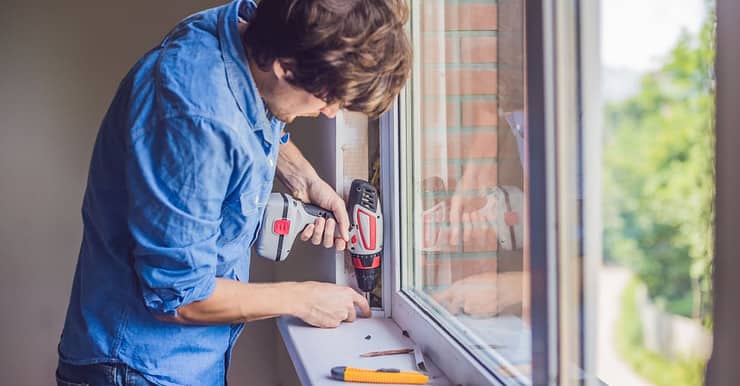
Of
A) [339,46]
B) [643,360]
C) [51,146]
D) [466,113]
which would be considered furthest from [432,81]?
[51,146]

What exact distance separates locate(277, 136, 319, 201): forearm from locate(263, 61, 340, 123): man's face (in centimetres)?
39

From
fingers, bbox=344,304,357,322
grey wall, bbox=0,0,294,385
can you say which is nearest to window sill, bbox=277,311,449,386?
fingers, bbox=344,304,357,322

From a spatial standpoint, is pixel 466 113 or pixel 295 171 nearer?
pixel 466 113

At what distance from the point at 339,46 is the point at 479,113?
0.91 ft

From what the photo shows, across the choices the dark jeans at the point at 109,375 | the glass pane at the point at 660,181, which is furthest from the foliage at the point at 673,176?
the dark jeans at the point at 109,375

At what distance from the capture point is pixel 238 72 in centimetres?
105

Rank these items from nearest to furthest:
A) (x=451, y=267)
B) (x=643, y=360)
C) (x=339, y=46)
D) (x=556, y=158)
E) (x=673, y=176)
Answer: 1. (x=673, y=176)
2. (x=643, y=360)
3. (x=556, y=158)
4. (x=339, y=46)
5. (x=451, y=267)

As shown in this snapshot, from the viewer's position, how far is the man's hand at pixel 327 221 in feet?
4.92

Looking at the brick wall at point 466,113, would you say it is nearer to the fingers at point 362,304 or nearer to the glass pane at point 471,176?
the glass pane at point 471,176

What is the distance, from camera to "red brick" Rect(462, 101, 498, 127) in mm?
1033

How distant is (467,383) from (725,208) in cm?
69

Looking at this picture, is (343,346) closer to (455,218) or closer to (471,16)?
(455,218)

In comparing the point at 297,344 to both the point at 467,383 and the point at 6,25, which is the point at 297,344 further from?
the point at 6,25

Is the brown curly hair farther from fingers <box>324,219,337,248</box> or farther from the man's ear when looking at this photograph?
fingers <box>324,219,337,248</box>
